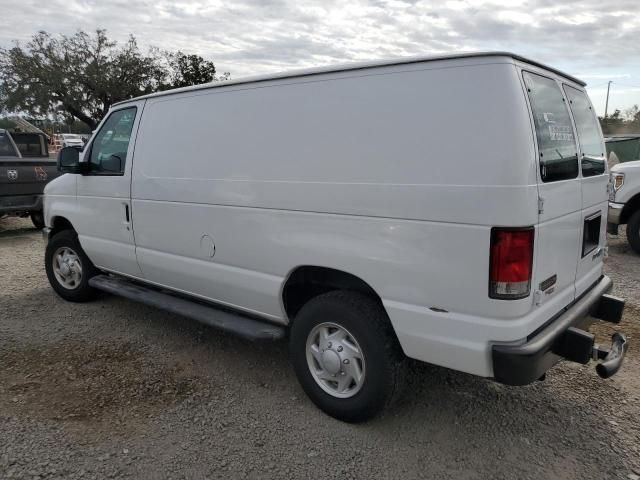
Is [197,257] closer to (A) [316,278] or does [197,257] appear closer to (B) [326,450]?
(A) [316,278]

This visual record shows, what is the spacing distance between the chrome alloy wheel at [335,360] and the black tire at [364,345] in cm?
3

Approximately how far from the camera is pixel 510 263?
241 centimetres

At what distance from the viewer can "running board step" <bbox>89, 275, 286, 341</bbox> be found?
348cm

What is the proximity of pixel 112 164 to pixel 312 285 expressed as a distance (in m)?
2.29

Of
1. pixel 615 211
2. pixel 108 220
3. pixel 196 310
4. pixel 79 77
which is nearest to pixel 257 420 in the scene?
pixel 196 310

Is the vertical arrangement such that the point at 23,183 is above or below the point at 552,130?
below

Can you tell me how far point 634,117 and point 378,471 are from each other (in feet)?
149

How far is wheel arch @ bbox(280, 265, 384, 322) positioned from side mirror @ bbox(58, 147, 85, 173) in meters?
2.59

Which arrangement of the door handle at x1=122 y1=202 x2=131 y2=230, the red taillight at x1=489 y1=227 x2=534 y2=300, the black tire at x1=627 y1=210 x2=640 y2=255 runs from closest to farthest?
the red taillight at x1=489 y1=227 x2=534 y2=300 → the door handle at x1=122 y1=202 x2=131 y2=230 → the black tire at x1=627 y1=210 x2=640 y2=255

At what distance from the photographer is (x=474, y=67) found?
97.7 inches

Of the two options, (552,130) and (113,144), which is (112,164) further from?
(552,130)

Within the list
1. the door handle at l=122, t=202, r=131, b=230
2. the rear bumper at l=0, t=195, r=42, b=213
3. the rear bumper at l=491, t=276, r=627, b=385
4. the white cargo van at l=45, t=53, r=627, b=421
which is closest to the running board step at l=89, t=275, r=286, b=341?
the white cargo van at l=45, t=53, r=627, b=421

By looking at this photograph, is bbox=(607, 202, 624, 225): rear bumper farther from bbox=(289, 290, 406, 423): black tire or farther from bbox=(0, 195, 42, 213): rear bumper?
bbox=(0, 195, 42, 213): rear bumper

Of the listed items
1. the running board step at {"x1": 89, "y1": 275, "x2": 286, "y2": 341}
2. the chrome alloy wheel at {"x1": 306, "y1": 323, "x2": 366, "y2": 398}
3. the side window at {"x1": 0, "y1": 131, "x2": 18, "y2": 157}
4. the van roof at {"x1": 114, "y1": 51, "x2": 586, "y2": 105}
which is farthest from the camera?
the side window at {"x1": 0, "y1": 131, "x2": 18, "y2": 157}
